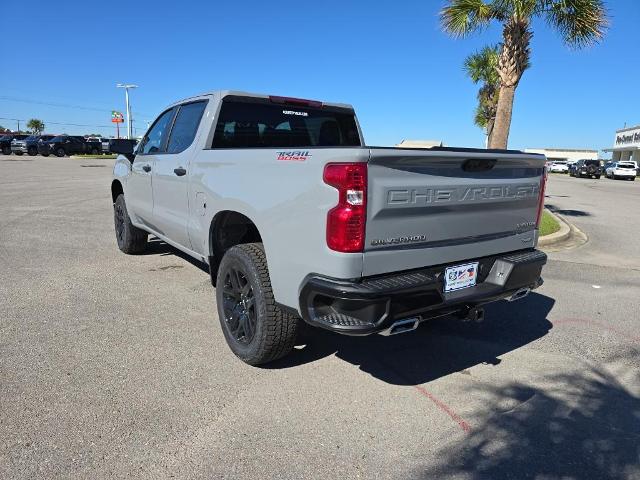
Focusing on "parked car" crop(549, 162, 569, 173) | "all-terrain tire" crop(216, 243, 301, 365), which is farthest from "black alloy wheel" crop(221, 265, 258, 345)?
"parked car" crop(549, 162, 569, 173)

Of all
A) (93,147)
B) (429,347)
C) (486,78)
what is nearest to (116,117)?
(93,147)

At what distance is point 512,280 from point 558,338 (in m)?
1.26

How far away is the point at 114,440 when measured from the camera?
2.69 metres

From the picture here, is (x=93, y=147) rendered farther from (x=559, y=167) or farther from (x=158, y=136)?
(x=559, y=167)

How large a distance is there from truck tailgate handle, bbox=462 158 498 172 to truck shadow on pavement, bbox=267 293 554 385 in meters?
1.19

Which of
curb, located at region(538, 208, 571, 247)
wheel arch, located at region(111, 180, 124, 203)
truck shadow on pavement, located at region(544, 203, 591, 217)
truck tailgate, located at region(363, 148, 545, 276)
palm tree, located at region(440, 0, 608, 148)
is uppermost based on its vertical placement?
palm tree, located at region(440, 0, 608, 148)

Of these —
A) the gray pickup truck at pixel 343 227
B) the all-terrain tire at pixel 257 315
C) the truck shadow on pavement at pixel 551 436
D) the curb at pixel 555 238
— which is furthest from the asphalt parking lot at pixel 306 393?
the curb at pixel 555 238

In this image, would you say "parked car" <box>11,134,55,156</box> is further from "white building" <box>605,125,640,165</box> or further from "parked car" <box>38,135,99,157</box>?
"white building" <box>605,125,640,165</box>

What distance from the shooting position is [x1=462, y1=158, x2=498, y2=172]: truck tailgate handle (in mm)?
3135

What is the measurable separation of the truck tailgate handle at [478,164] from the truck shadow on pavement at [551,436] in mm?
1492

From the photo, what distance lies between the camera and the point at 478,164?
10.5 ft

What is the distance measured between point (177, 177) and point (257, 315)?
73.3 inches

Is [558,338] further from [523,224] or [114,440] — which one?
[114,440]

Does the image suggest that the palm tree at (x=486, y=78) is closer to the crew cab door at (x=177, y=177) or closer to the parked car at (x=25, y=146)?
the crew cab door at (x=177, y=177)
